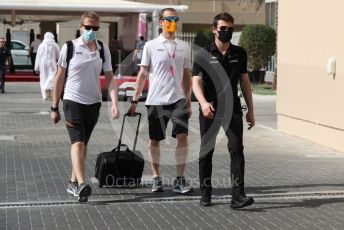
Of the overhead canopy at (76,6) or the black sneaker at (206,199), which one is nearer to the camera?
the black sneaker at (206,199)

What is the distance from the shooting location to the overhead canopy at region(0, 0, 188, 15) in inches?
1307

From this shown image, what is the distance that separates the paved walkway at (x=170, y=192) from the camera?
8539 millimetres

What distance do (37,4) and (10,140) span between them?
61.1ft

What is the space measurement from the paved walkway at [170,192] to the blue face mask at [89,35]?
5.65 ft

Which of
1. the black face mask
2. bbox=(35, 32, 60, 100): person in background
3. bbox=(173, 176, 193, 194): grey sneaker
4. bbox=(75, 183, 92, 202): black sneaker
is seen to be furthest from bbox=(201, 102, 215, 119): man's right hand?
bbox=(35, 32, 60, 100): person in background

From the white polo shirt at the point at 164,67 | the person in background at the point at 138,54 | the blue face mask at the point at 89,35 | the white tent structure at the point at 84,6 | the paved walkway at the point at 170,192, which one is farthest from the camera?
the white tent structure at the point at 84,6

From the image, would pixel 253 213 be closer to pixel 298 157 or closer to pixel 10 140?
pixel 298 157

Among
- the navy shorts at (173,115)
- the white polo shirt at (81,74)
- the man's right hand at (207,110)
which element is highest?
the white polo shirt at (81,74)

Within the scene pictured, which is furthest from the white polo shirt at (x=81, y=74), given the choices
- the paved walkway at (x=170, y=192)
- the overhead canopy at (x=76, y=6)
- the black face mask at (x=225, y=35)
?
the overhead canopy at (x=76, y=6)

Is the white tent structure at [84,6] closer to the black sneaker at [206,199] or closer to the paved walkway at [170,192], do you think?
the paved walkway at [170,192]

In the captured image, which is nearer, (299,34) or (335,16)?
(335,16)

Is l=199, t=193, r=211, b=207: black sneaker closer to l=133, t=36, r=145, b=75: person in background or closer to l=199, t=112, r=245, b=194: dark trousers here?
l=199, t=112, r=245, b=194: dark trousers

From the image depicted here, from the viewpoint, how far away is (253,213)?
353 inches

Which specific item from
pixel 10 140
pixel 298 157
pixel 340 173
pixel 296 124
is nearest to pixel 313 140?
pixel 296 124
